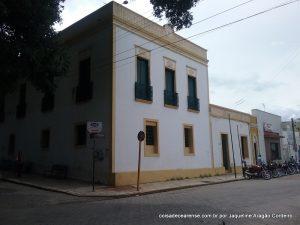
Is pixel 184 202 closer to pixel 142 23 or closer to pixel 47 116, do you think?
pixel 142 23

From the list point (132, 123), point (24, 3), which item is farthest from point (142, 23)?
point (24, 3)

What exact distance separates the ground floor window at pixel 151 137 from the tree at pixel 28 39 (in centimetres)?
664

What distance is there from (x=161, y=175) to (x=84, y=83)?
20.3ft

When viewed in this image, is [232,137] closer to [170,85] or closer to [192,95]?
[192,95]

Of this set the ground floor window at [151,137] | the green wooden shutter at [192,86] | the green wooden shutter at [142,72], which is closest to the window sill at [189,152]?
the ground floor window at [151,137]

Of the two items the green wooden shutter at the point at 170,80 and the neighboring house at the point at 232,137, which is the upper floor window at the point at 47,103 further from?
the neighboring house at the point at 232,137

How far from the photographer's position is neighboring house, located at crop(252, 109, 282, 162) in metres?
32.5

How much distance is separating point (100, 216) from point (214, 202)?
14.0ft

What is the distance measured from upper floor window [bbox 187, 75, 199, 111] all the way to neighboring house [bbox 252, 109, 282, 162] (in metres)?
11.3

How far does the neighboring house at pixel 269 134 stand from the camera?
107 feet

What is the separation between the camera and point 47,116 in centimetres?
2123

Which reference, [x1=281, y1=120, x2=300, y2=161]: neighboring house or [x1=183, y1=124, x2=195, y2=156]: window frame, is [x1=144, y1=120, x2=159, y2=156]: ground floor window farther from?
[x1=281, y1=120, x2=300, y2=161]: neighboring house

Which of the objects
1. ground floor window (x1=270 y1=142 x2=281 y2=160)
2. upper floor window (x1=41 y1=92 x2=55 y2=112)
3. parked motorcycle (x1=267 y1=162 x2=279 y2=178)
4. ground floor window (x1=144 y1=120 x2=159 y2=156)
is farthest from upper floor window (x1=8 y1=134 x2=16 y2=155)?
ground floor window (x1=270 y1=142 x2=281 y2=160)

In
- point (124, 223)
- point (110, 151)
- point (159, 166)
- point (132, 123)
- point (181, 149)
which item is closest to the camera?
point (124, 223)
